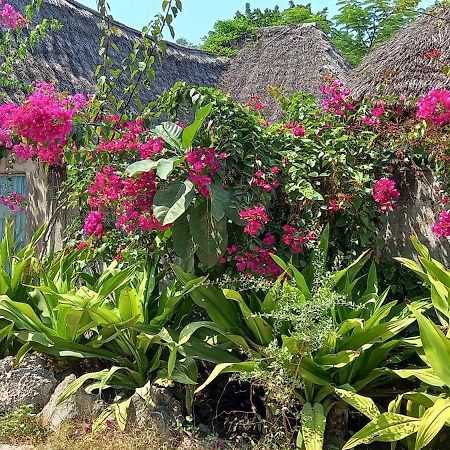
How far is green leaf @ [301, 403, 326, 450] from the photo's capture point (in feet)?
10.6

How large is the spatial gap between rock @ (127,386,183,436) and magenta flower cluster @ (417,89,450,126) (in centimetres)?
251

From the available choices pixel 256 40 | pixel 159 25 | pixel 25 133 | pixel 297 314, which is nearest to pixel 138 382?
pixel 297 314

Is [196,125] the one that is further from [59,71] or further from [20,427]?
[59,71]

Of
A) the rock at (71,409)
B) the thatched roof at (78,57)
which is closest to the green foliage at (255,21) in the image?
the thatched roof at (78,57)

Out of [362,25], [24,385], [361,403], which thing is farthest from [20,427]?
[362,25]

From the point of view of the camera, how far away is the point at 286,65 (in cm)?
1100

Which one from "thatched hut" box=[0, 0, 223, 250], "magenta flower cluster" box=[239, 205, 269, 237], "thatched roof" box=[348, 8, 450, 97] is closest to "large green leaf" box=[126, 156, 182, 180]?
"magenta flower cluster" box=[239, 205, 269, 237]

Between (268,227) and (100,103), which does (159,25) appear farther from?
(268,227)

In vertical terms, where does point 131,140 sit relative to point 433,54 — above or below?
below

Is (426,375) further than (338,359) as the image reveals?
No

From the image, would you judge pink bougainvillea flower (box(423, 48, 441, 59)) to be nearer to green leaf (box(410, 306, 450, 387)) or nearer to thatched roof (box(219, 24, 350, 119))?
green leaf (box(410, 306, 450, 387))

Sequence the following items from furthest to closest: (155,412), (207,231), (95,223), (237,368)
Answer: (95,223)
(207,231)
(155,412)
(237,368)

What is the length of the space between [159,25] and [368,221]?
2148 millimetres

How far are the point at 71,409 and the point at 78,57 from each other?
6.06 m
